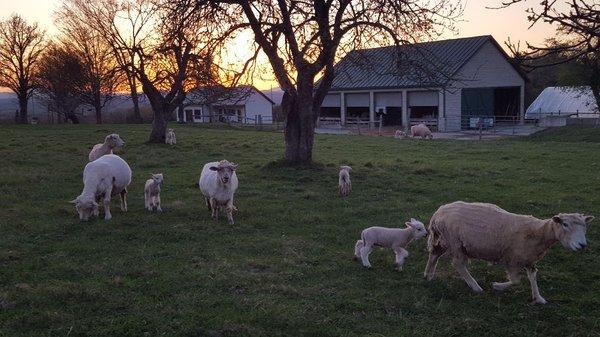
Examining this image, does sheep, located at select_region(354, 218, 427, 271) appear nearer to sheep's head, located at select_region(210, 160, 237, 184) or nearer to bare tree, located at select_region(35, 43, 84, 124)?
sheep's head, located at select_region(210, 160, 237, 184)

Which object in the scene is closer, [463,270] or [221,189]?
[463,270]

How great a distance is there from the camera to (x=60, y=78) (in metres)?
54.2

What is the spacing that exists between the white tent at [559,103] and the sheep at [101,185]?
4844 cm

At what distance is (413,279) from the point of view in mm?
7352

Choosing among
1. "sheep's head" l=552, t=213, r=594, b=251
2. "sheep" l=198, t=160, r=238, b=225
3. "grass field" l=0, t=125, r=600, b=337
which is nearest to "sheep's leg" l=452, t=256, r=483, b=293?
"grass field" l=0, t=125, r=600, b=337

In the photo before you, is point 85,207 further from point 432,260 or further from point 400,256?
point 432,260

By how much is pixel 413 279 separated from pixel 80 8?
36420mm

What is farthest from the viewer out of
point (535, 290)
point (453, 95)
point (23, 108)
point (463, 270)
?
point (23, 108)

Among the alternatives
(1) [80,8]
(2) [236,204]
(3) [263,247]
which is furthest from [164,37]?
(1) [80,8]

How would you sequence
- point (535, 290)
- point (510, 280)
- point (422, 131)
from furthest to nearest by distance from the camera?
point (422, 131) < point (510, 280) < point (535, 290)

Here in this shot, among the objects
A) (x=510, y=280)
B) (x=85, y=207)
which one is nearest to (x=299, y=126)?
(x=85, y=207)

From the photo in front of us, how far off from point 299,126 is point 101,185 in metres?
7.80

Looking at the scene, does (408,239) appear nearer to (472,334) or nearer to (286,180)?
(472,334)

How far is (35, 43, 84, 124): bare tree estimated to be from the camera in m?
53.8
